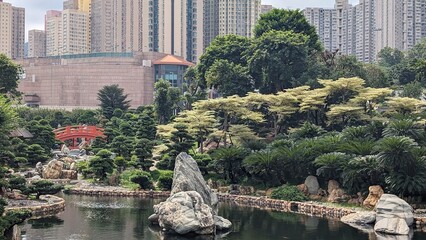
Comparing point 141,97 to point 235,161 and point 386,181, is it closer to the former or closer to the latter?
point 235,161

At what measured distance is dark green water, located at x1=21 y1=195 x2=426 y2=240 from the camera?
87.5 ft

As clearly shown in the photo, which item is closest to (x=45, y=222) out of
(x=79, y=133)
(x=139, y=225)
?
(x=139, y=225)

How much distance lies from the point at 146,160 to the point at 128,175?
1760mm

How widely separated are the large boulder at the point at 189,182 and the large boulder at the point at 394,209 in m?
7.45

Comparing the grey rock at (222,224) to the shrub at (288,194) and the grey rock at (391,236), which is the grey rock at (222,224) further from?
the shrub at (288,194)

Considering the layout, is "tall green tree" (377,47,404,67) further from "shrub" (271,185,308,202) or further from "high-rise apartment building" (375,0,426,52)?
"shrub" (271,185,308,202)

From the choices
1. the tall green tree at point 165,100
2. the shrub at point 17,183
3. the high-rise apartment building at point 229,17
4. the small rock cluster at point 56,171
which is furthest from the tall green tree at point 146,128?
the high-rise apartment building at point 229,17

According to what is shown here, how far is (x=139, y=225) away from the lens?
29.3 meters

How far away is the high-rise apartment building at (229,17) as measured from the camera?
11419cm

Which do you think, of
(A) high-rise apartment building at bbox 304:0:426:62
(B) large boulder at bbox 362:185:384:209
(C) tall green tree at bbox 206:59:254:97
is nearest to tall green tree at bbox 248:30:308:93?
(C) tall green tree at bbox 206:59:254:97

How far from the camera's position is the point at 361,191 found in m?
33.8

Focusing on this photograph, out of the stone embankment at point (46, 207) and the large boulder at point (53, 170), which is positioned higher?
the large boulder at point (53, 170)

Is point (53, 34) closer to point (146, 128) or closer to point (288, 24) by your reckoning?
point (288, 24)

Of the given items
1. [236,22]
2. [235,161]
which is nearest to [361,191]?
[235,161]
